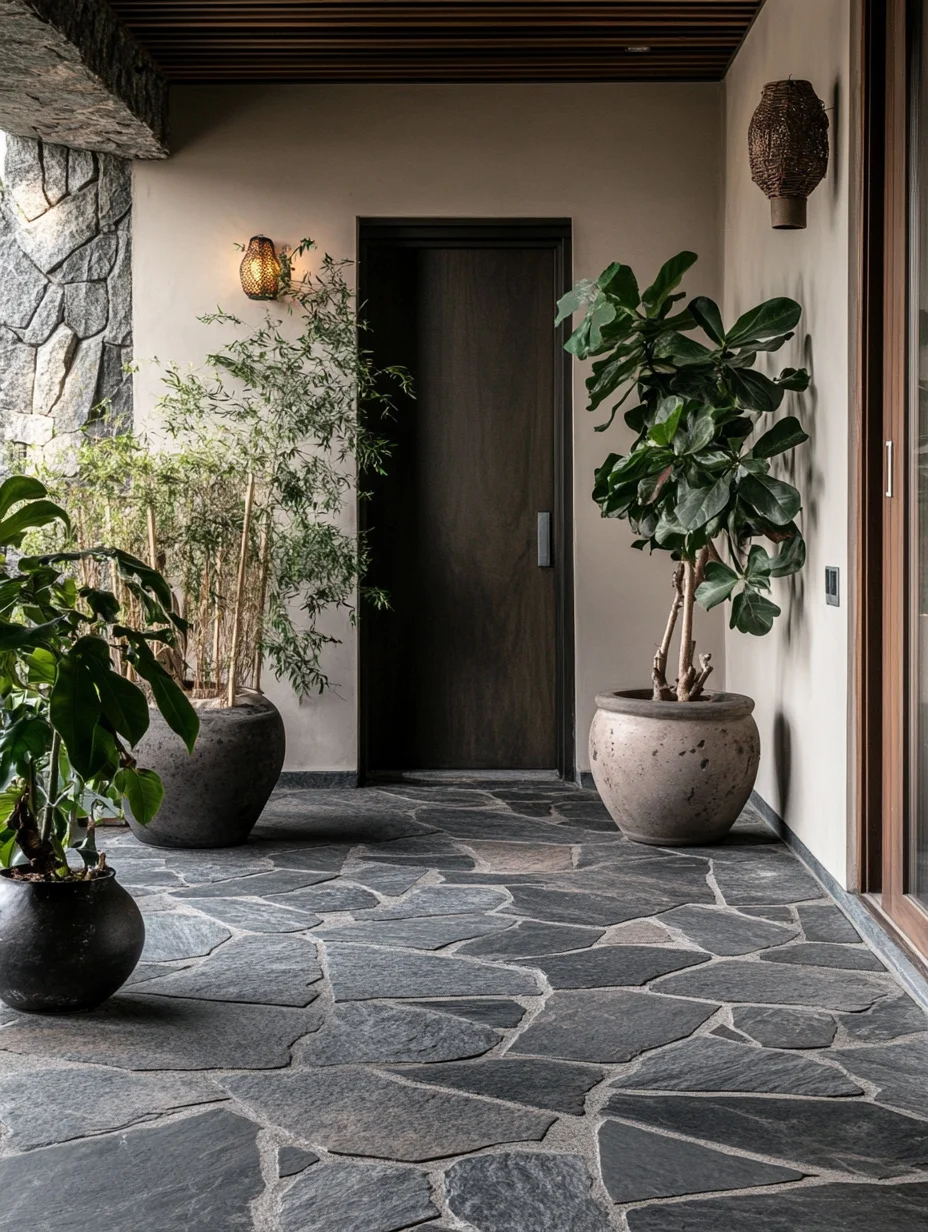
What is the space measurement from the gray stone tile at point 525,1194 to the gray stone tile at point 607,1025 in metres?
0.45

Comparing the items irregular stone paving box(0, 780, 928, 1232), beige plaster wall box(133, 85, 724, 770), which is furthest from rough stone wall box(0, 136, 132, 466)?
irregular stone paving box(0, 780, 928, 1232)

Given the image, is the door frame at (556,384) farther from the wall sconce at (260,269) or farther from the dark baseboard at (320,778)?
the wall sconce at (260,269)

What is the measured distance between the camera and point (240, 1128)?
218 cm

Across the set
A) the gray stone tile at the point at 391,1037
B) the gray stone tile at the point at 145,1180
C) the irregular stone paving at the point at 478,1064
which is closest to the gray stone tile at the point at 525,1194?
the irregular stone paving at the point at 478,1064

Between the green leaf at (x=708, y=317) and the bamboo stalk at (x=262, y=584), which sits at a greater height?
the green leaf at (x=708, y=317)

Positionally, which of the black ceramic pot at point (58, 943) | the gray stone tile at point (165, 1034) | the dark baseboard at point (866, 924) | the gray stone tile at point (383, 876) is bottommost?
the gray stone tile at point (165, 1034)

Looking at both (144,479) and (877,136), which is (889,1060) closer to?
(877,136)

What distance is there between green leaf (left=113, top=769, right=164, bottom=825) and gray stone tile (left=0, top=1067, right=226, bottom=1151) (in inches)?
20.3

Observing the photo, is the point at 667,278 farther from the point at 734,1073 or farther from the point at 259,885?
the point at 734,1073


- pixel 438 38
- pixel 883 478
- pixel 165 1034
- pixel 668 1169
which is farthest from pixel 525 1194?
pixel 438 38

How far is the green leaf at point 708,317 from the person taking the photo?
160 inches

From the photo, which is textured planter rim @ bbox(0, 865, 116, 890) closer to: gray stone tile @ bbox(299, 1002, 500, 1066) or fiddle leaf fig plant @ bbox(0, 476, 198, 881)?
fiddle leaf fig plant @ bbox(0, 476, 198, 881)

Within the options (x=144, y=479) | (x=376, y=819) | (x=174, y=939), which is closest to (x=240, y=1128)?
(x=174, y=939)

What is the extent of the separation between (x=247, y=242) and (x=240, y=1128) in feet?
12.9
